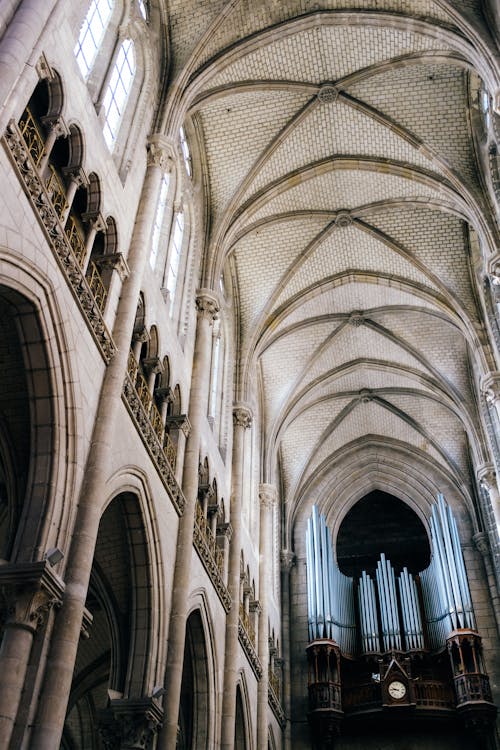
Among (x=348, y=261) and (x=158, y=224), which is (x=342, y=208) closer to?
(x=348, y=261)

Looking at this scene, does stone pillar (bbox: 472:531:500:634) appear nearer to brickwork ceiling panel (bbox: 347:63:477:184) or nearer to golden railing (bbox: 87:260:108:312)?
brickwork ceiling panel (bbox: 347:63:477:184)

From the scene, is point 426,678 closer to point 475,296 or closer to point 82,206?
point 475,296

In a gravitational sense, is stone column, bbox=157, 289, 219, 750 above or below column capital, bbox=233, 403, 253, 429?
below

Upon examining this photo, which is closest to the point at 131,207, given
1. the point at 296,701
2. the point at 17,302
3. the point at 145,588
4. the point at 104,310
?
the point at 104,310

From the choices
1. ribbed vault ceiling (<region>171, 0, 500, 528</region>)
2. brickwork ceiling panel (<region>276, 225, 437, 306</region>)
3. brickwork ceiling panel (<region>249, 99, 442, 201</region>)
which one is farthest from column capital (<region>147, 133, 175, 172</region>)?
brickwork ceiling panel (<region>276, 225, 437, 306</region>)

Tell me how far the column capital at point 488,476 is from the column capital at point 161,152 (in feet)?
44.4

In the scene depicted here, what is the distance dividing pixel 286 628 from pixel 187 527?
12.6 meters

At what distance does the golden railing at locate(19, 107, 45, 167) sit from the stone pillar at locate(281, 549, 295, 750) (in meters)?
18.5

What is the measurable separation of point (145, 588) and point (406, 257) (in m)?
12.7

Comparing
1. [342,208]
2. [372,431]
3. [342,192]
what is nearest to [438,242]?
[342,208]

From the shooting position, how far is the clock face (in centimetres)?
2184

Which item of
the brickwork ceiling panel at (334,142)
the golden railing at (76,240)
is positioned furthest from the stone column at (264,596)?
the golden railing at (76,240)

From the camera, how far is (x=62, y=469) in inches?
348

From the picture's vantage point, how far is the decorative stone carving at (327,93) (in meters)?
18.1
